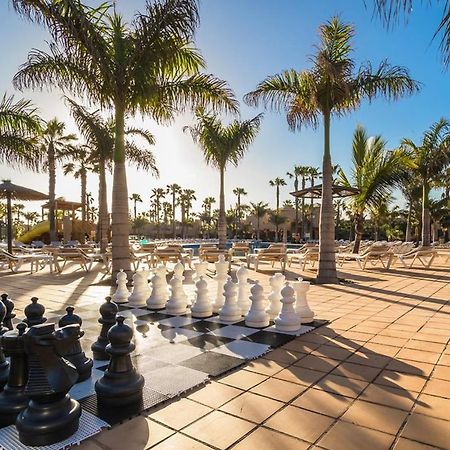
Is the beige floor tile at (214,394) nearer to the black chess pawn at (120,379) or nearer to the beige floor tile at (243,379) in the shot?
the beige floor tile at (243,379)

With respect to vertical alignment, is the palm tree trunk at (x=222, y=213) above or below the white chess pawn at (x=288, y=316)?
above

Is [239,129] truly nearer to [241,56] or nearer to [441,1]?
[241,56]

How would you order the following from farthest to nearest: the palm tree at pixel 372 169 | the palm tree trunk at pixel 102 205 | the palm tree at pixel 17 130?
the palm tree trunk at pixel 102 205 < the palm tree at pixel 372 169 < the palm tree at pixel 17 130

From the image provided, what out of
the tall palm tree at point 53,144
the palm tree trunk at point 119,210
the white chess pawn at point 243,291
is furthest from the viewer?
the tall palm tree at point 53,144

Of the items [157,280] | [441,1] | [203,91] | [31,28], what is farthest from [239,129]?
[441,1]

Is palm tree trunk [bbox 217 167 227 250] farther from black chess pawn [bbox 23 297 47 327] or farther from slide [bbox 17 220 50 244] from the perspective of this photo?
slide [bbox 17 220 50 244]

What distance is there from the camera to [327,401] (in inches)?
94.6

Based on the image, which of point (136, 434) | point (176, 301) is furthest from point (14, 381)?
→ point (176, 301)

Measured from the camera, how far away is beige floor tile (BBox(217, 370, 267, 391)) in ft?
8.77

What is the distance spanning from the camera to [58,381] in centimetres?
201

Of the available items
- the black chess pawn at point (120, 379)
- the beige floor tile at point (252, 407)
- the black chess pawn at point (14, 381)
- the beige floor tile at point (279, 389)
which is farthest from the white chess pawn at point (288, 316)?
the black chess pawn at point (14, 381)

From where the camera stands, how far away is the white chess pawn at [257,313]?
423cm

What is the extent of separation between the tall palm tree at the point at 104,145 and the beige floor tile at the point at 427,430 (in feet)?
40.0

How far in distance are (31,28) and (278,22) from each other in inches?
195
